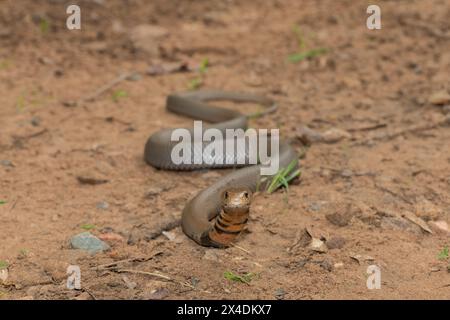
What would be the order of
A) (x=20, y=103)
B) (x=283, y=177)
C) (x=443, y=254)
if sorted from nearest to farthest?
(x=443, y=254)
(x=283, y=177)
(x=20, y=103)

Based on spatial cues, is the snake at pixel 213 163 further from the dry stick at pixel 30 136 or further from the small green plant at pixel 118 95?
the dry stick at pixel 30 136

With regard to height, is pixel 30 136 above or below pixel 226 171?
above

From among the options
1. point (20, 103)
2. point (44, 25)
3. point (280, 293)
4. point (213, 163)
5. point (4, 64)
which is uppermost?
point (44, 25)

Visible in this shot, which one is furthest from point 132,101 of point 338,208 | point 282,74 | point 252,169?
point 338,208

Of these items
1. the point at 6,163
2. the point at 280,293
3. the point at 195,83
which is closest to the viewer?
the point at 280,293

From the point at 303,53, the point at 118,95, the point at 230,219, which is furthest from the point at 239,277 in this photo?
the point at 303,53

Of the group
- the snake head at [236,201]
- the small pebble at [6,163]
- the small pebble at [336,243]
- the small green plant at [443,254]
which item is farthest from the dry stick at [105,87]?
the small green plant at [443,254]

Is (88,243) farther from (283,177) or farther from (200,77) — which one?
(200,77)
